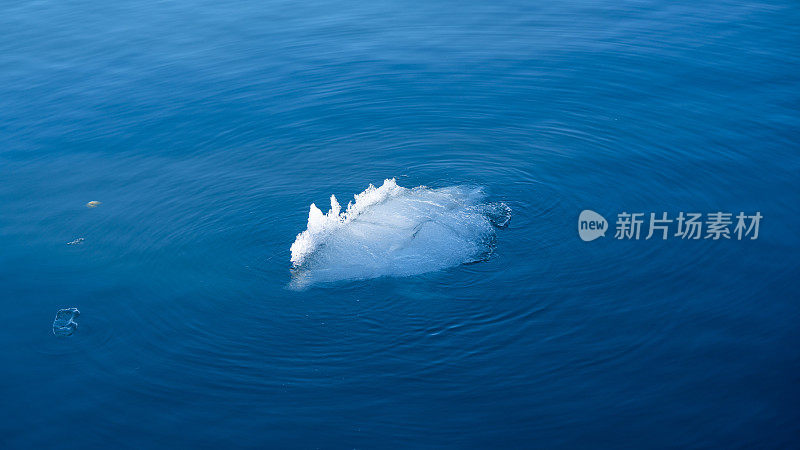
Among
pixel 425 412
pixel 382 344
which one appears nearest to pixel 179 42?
pixel 382 344

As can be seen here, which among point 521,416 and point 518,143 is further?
point 518,143

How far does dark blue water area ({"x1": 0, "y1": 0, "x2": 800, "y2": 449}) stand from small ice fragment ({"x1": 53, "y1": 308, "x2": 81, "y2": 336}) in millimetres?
148

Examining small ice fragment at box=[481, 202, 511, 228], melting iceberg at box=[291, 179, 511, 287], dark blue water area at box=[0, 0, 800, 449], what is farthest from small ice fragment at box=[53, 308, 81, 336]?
small ice fragment at box=[481, 202, 511, 228]

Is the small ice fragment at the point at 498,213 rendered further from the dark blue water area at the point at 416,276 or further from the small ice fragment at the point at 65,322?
the small ice fragment at the point at 65,322

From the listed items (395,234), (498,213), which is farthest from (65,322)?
(498,213)

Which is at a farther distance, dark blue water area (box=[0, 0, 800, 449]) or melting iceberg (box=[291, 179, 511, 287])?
melting iceberg (box=[291, 179, 511, 287])

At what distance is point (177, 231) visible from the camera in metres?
10.6

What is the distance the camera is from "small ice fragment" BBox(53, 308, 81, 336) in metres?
8.91

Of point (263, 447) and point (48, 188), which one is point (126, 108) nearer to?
point (48, 188)

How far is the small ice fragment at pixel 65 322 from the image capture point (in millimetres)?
8906

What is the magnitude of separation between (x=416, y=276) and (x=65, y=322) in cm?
477

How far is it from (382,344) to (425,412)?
1151mm

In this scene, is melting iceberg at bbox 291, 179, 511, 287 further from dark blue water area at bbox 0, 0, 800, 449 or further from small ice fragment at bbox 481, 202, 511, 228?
dark blue water area at bbox 0, 0, 800, 449

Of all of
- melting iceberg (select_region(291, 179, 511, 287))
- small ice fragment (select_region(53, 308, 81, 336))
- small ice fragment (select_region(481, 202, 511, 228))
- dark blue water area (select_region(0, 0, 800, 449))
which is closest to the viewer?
dark blue water area (select_region(0, 0, 800, 449))
